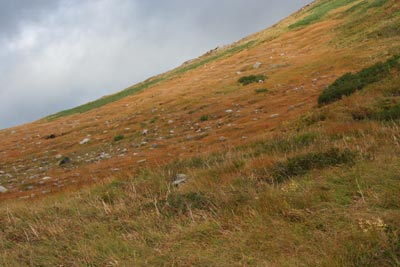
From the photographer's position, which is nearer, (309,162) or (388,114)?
(309,162)

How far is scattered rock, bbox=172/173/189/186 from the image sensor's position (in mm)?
7469

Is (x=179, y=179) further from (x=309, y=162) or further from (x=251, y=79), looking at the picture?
(x=251, y=79)

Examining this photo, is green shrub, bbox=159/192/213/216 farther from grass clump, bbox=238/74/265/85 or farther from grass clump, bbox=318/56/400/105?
grass clump, bbox=238/74/265/85

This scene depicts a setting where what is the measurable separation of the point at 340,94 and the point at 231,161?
7878mm

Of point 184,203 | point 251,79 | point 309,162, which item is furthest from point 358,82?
point 251,79

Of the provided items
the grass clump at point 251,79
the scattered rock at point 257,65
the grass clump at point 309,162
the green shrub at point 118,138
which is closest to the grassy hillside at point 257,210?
the grass clump at point 309,162

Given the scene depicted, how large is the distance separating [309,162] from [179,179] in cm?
299

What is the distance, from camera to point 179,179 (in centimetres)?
784

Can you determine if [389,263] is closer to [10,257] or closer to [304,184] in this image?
[304,184]

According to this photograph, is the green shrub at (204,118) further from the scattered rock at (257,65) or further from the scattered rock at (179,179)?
the scattered rock at (257,65)

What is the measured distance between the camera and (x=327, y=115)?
10867mm

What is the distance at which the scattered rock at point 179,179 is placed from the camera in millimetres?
7469

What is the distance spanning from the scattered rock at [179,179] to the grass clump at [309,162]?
6.95 ft

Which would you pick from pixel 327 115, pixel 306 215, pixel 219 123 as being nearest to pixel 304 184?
pixel 306 215
